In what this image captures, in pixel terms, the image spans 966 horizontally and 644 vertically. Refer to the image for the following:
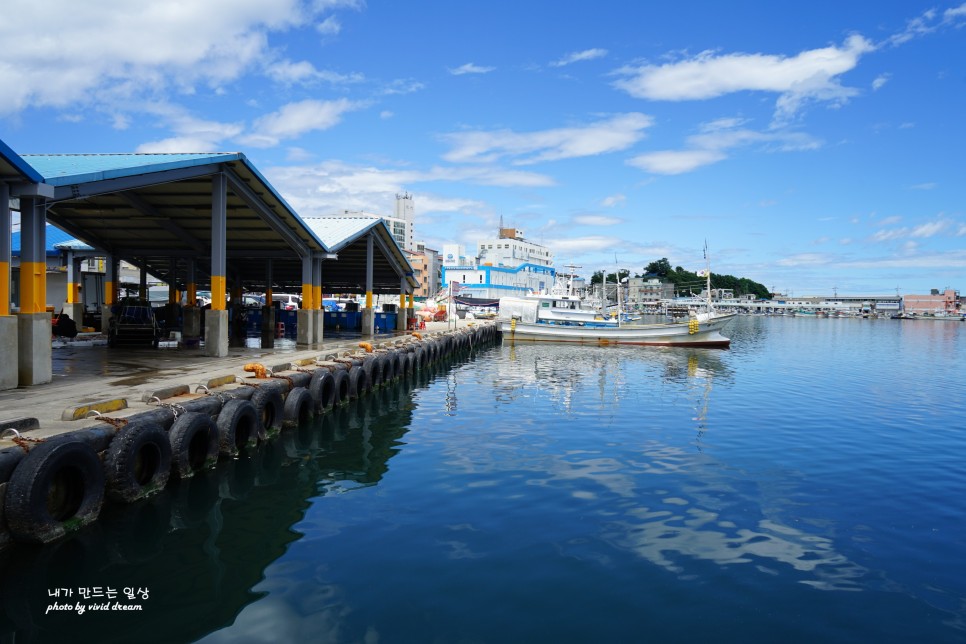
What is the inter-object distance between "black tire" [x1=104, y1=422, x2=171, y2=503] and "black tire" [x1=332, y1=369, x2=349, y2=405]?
7705mm

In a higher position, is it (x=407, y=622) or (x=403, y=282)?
(x=403, y=282)

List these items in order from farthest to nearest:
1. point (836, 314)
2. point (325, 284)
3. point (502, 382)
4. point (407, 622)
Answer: point (836, 314) → point (325, 284) → point (502, 382) → point (407, 622)

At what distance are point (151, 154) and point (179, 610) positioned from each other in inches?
573

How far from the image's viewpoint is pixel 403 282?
39781mm

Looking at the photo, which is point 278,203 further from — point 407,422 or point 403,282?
point 403,282

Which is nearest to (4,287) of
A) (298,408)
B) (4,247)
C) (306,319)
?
(4,247)

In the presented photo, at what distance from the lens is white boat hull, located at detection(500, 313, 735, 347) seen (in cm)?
4666

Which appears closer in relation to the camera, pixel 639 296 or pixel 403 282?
pixel 403 282

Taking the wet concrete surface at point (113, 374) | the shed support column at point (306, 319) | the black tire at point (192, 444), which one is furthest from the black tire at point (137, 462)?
the shed support column at point (306, 319)

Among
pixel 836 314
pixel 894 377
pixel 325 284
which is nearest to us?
pixel 894 377

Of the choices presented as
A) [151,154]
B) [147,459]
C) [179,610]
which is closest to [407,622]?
→ [179,610]

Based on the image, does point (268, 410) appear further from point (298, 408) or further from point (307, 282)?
point (307, 282)

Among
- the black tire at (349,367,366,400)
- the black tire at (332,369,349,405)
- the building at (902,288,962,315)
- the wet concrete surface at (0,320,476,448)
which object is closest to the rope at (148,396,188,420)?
the wet concrete surface at (0,320,476,448)

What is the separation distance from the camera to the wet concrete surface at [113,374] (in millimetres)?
9953
